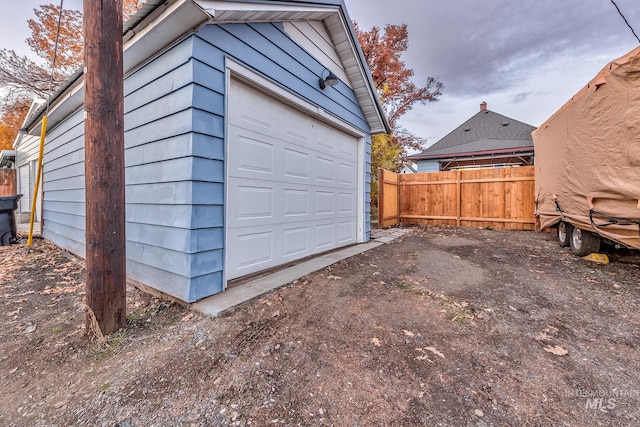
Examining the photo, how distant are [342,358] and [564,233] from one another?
5.43 meters

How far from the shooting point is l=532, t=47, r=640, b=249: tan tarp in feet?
9.59

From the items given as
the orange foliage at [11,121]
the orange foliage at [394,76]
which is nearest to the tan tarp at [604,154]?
the orange foliage at [394,76]

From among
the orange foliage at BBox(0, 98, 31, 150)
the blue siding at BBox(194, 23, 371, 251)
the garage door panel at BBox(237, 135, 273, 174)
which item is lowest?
the garage door panel at BBox(237, 135, 273, 174)

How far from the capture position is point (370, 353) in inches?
69.1

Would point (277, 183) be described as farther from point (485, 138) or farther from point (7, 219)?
point (485, 138)

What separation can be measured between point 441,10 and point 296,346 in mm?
9389

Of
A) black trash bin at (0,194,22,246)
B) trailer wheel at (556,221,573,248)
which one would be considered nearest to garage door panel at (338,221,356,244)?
trailer wheel at (556,221,573,248)

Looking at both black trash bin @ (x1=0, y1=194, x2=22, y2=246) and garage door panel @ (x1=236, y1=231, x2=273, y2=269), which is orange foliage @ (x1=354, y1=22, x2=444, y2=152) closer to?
garage door panel @ (x1=236, y1=231, x2=273, y2=269)

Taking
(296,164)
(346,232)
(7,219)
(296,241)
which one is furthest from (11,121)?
(346,232)

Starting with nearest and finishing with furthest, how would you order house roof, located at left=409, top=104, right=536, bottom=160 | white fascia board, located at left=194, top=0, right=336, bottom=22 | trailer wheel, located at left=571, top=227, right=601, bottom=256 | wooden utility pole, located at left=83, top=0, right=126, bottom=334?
wooden utility pole, located at left=83, top=0, right=126, bottom=334 < white fascia board, located at left=194, top=0, right=336, bottom=22 < trailer wheel, located at left=571, top=227, right=601, bottom=256 < house roof, located at left=409, top=104, right=536, bottom=160

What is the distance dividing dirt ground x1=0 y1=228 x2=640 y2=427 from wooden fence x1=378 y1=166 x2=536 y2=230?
4983 millimetres

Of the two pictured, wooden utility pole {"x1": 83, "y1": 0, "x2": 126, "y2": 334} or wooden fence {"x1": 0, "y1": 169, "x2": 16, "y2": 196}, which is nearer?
wooden utility pole {"x1": 83, "y1": 0, "x2": 126, "y2": 334}

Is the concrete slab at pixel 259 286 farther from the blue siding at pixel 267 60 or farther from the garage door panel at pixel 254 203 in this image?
the blue siding at pixel 267 60

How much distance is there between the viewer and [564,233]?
485cm
